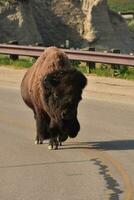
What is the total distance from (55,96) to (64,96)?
0.19 metres

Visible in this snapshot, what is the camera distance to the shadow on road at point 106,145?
40.9ft

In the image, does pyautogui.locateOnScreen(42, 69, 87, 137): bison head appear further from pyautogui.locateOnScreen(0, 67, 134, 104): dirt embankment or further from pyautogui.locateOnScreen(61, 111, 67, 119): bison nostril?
pyautogui.locateOnScreen(0, 67, 134, 104): dirt embankment

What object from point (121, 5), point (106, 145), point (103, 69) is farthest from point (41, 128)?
point (121, 5)

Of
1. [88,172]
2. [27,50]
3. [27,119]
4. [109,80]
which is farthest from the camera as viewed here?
[27,50]

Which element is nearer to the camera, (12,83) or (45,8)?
(12,83)

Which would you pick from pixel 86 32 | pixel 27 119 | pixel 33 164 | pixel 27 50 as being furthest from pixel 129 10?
pixel 33 164

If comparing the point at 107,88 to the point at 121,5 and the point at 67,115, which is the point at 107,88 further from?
the point at 121,5

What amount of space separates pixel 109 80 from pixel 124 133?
6.69m

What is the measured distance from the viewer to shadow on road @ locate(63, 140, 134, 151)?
40.9 feet

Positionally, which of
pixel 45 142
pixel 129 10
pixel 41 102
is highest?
pixel 41 102

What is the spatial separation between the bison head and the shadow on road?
39.2 inches

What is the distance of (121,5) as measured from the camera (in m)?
70.8

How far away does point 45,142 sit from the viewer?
1314cm

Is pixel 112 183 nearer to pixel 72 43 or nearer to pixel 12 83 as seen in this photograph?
pixel 12 83
